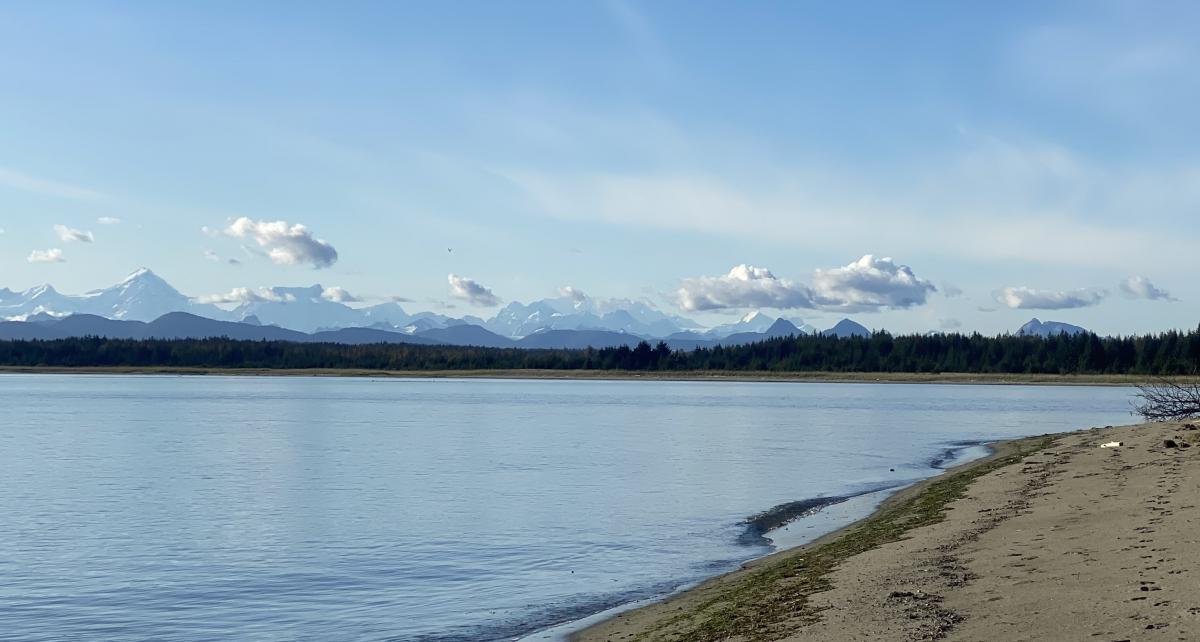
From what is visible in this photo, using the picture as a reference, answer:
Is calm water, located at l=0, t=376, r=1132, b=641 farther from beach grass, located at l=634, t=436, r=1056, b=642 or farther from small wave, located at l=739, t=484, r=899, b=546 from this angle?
beach grass, located at l=634, t=436, r=1056, b=642

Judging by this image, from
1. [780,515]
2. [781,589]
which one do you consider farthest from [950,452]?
[781,589]

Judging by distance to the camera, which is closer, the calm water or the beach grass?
the beach grass

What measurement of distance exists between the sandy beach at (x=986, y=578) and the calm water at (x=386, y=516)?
8.01 ft

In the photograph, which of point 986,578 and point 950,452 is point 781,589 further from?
point 950,452

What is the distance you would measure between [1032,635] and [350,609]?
11.4 meters

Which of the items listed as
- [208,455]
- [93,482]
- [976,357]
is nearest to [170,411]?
[208,455]

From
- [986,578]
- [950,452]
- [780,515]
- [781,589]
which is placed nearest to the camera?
[986,578]

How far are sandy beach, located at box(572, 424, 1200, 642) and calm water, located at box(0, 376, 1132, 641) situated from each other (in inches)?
96.2

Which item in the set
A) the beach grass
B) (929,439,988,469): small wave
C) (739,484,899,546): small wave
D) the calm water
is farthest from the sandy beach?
(929,439,988,469): small wave

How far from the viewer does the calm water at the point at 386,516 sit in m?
18.7

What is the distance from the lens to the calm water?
18.7 meters

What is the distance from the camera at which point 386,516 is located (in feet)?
96.8

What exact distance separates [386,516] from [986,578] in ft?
59.4

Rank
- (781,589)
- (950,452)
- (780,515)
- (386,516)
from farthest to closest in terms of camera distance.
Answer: (950,452) → (386,516) → (780,515) → (781,589)
